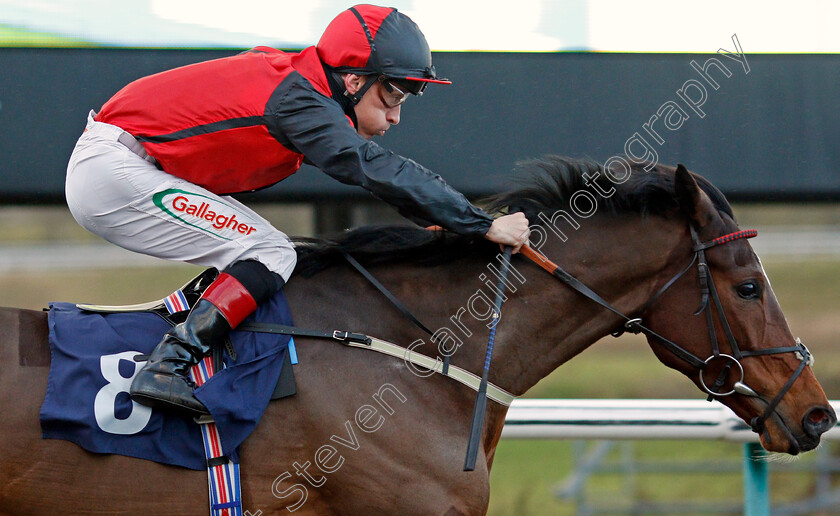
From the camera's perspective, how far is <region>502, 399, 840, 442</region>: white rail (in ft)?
10.4

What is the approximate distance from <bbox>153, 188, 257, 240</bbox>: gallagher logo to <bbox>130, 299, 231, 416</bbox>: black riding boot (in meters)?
0.25

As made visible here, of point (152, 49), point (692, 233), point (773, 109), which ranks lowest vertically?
point (692, 233)

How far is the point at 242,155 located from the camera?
2.39 meters

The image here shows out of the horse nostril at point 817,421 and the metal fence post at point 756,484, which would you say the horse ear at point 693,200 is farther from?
the metal fence post at point 756,484

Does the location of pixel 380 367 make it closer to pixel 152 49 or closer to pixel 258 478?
pixel 258 478

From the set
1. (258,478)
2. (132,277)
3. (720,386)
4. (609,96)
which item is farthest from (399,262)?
(132,277)

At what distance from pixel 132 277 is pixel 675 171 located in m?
13.0

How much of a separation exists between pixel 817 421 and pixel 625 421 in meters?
0.85

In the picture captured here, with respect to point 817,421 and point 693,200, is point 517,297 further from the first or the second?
point 817,421

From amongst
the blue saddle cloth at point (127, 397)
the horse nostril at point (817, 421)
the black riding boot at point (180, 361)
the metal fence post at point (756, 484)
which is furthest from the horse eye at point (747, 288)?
the black riding boot at point (180, 361)

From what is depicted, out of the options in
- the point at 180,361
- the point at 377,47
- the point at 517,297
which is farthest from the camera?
the point at 517,297

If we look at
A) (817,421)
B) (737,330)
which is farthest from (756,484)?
(737,330)

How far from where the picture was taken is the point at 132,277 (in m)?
14.2

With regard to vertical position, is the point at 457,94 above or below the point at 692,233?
above
